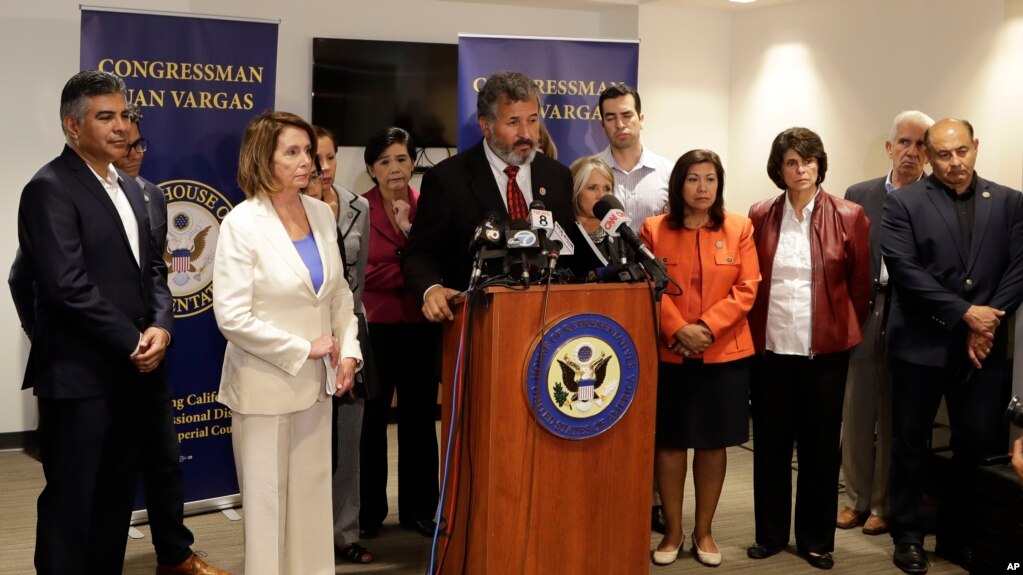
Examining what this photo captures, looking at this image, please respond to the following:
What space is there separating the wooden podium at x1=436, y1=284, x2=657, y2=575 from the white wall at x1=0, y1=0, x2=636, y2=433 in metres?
3.99

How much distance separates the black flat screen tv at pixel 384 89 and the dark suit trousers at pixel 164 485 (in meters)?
3.34

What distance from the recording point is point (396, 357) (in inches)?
176

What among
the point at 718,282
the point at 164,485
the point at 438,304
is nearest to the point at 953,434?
the point at 718,282

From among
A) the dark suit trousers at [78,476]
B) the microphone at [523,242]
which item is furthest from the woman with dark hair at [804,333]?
the dark suit trousers at [78,476]

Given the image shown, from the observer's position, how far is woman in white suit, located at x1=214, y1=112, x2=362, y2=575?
126 inches

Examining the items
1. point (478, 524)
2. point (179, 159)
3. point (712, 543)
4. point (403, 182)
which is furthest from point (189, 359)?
point (712, 543)

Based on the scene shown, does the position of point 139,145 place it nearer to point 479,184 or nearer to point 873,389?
point 479,184

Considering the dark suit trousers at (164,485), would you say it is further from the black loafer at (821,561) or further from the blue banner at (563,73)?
the black loafer at (821,561)

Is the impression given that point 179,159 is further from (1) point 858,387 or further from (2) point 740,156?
(2) point 740,156

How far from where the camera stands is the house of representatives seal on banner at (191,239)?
4.54 m

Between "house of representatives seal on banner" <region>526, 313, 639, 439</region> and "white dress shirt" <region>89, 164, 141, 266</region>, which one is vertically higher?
"white dress shirt" <region>89, 164, 141, 266</region>

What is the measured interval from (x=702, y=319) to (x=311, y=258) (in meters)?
1.59

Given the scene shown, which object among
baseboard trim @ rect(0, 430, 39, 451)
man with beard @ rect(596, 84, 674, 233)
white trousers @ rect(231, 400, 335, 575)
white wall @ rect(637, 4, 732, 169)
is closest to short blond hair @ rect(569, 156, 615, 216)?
man with beard @ rect(596, 84, 674, 233)

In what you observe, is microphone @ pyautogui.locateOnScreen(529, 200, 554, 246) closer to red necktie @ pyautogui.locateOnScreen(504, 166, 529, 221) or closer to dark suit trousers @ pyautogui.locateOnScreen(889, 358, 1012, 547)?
red necktie @ pyautogui.locateOnScreen(504, 166, 529, 221)
